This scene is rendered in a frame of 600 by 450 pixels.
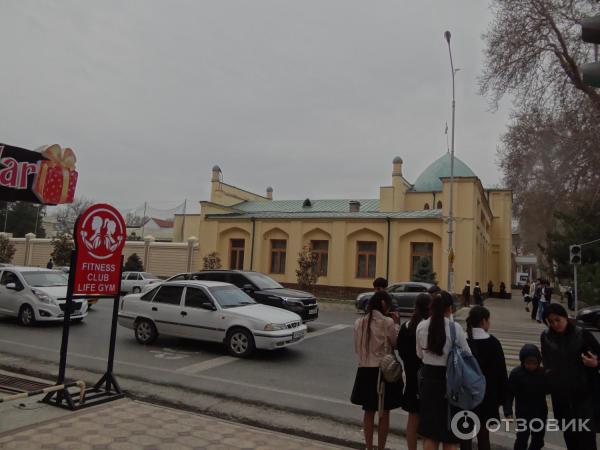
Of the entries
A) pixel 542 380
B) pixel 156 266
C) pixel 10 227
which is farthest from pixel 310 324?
pixel 10 227

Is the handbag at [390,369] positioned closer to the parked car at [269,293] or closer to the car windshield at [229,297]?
the car windshield at [229,297]

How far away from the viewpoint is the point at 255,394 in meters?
6.98

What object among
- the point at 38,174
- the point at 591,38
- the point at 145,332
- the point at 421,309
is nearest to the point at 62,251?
the point at 145,332

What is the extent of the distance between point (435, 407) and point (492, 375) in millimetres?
710

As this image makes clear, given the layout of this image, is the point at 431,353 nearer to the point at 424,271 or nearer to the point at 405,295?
the point at 405,295

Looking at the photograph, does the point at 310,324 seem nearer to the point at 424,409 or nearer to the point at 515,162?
the point at 424,409

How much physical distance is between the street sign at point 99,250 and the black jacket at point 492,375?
15.9 ft

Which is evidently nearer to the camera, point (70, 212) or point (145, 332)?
point (145, 332)

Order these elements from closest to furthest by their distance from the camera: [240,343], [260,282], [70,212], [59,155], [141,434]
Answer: [141,434] → [59,155] → [240,343] → [260,282] → [70,212]

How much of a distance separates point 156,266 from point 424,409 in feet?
112

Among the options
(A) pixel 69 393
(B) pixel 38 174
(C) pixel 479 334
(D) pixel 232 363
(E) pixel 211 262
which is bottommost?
(D) pixel 232 363

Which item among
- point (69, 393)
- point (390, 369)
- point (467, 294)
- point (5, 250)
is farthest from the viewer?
point (5, 250)

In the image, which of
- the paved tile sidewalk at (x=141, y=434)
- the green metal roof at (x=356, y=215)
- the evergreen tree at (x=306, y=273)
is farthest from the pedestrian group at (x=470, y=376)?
the green metal roof at (x=356, y=215)

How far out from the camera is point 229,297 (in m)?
10.5
